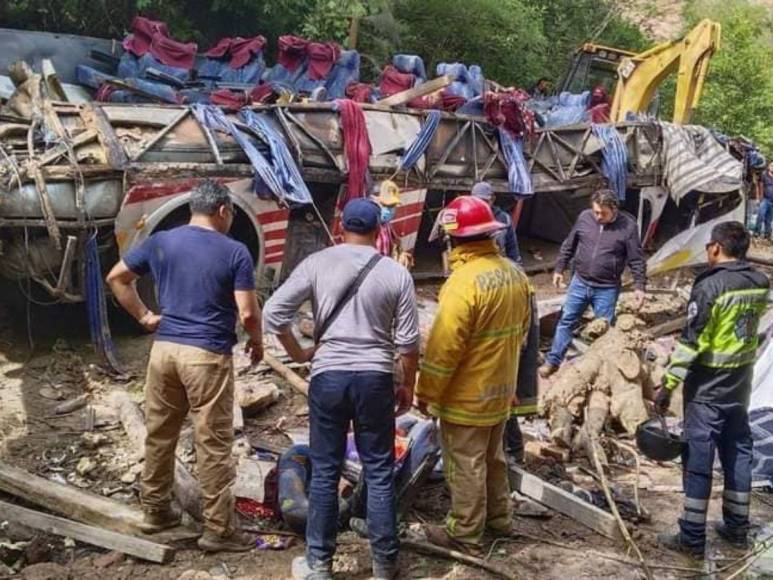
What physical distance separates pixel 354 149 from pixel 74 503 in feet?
16.7

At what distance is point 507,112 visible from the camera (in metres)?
9.91

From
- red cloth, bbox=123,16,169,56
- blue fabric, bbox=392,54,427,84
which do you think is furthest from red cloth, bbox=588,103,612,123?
red cloth, bbox=123,16,169,56

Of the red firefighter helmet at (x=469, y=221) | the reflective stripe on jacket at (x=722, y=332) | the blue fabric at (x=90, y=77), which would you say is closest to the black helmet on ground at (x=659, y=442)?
the reflective stripe on jacket at (x=722, y=332)

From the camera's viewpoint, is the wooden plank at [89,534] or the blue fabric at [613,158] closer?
the wooden plank at [89,534]

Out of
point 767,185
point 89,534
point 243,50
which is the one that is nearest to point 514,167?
point 243,50

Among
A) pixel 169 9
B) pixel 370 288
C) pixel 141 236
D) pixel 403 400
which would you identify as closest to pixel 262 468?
pixel 403 400

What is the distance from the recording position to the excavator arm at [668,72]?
12.4m

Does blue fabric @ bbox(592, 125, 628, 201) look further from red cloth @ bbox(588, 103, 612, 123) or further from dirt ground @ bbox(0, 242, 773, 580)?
dirt ground @ bbox(0, 242, 773, 580)

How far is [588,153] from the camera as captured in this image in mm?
10922

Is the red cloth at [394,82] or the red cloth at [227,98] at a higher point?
the red cloth at [394,82]

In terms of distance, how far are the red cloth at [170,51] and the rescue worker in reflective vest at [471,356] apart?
7.77m

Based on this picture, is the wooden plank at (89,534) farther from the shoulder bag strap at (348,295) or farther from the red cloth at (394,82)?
the red cloth at (394,82)

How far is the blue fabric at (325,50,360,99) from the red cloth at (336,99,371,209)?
8.15 ft

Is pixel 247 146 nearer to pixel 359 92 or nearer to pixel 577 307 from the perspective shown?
pixel 359 92
